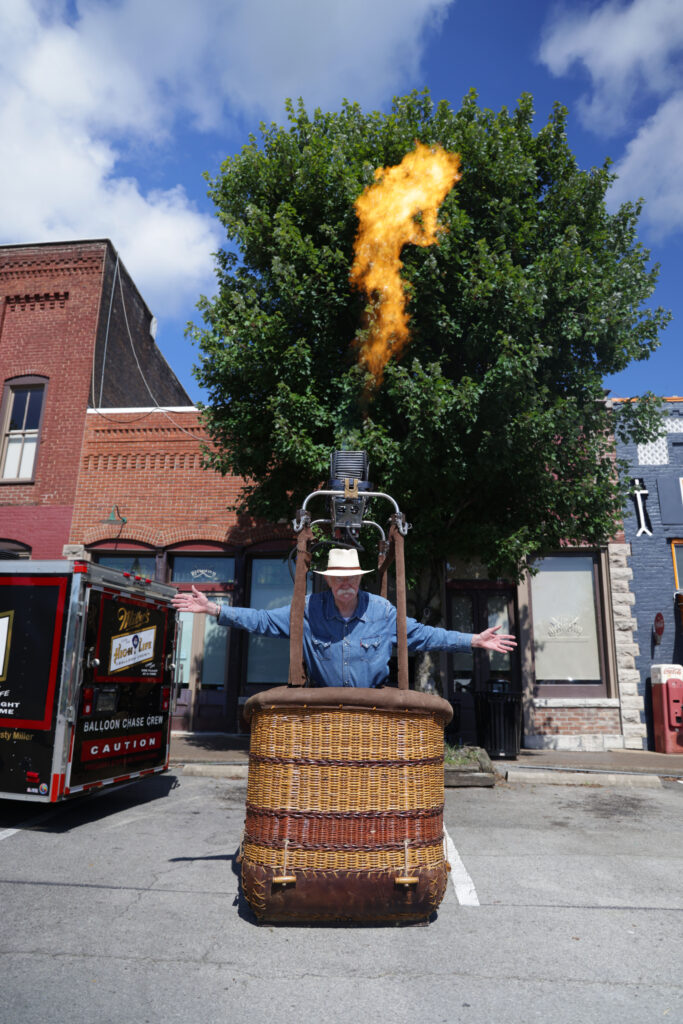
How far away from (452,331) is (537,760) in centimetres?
658

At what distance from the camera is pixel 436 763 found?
3.77 metres

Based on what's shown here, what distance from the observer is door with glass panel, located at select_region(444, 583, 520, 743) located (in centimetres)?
1236

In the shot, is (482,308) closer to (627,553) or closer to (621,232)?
(621,232)

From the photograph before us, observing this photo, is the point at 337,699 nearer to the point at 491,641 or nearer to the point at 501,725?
the point at 491,641

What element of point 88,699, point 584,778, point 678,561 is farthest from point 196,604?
point 678,561

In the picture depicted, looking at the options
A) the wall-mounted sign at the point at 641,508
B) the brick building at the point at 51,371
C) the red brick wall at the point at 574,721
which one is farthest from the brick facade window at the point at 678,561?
the brick building at the point at 51,371

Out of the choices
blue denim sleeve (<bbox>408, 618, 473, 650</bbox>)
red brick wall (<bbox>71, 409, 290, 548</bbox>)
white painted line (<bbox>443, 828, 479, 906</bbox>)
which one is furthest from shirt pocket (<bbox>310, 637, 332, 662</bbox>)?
red brick wall (<bbox>71, 409, 290, 548</bbox>)

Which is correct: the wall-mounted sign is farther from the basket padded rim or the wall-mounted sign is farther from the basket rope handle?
the basket padded rim

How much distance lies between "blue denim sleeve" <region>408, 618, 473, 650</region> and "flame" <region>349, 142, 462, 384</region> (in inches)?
184

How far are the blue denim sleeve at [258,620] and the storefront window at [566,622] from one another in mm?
9418

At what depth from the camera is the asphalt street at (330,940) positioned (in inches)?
112

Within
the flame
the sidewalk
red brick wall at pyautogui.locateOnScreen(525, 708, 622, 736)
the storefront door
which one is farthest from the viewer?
the storefront door

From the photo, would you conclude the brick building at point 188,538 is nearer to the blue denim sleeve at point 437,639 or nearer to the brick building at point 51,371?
the brick building at point 51,371

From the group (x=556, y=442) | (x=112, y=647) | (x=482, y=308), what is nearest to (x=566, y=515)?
(x=556, y=442)
